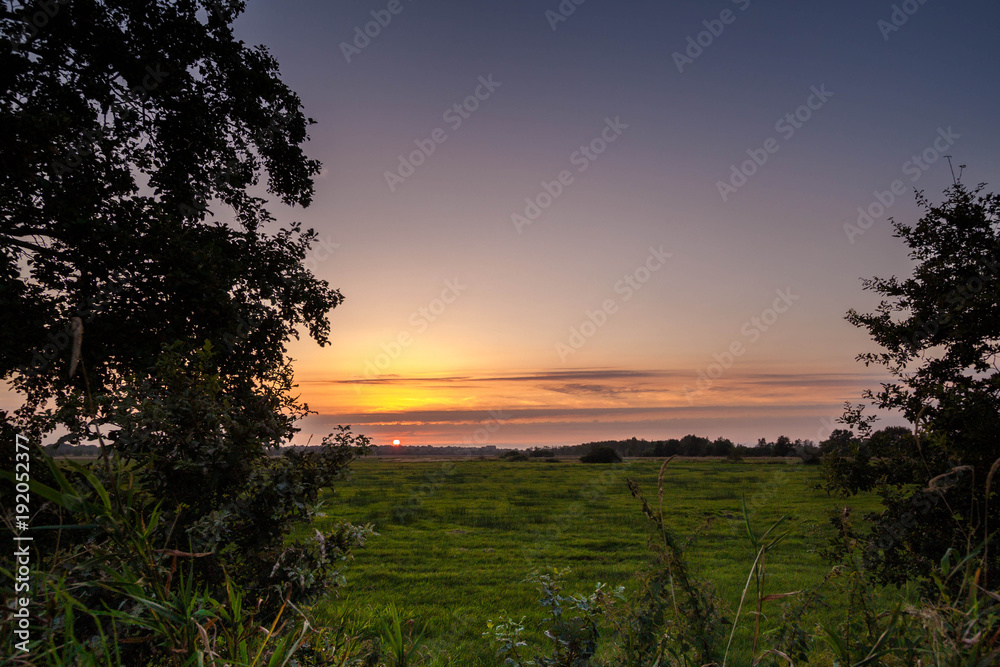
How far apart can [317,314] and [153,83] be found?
494 cm

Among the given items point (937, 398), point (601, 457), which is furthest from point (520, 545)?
point (601, 457)

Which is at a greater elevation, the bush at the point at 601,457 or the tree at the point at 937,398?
the tree at the point at 937,398

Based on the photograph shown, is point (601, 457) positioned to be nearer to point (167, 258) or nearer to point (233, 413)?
point (167, 258)

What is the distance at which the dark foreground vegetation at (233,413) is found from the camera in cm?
246

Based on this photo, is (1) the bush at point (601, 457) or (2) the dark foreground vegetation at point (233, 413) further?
(1) the bush at point (601, 457)

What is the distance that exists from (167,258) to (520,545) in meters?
13.7

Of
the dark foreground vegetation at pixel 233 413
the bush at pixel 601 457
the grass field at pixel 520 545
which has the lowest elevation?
the bush at pixel 601 457

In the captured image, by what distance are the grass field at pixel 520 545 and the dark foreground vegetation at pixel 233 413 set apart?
16.4 inches

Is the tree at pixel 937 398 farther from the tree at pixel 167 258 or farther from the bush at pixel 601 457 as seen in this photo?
the bush at pixel 601 457

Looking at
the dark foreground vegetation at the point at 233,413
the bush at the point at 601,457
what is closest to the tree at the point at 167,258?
the dark foreground vegetation at the point at 233,413

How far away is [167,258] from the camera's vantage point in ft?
26.0

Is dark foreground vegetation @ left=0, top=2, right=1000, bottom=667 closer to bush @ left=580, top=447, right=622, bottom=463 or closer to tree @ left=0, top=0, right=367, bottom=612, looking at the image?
tree @ left=0, top=0, right=367, bottom=612

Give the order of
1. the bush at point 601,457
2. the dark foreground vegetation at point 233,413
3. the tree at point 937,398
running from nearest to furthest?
the dark foreground vegetation at point 233,413, the tree at point 937,398, the bush at point 601,457

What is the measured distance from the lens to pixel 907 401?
745 cm
